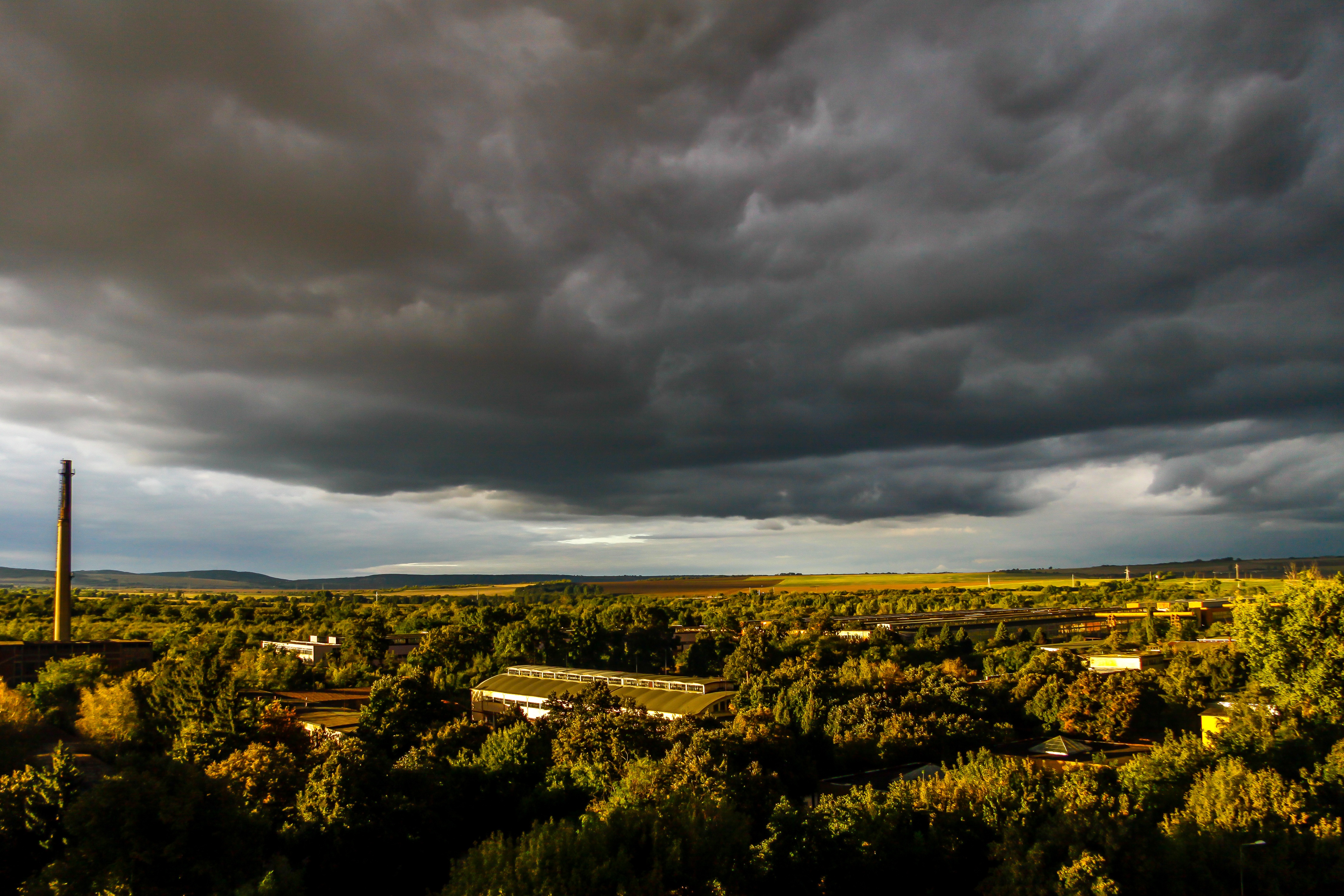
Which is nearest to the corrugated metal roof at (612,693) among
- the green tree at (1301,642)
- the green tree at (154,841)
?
the green tree at (154,841)

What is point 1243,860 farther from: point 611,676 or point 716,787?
point 611,676

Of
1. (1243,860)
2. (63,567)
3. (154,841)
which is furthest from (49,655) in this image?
(1243,860)

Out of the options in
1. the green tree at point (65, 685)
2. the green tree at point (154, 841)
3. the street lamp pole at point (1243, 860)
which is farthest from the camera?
the green tree at point (65, 685)

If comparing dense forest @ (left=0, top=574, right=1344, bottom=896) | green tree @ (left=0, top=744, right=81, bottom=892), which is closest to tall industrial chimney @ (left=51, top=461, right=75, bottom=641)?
dense forest @ (left=0, top=574, right=1344, bottom=896)

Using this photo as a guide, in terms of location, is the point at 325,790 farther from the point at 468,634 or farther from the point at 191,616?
the point at 191,616

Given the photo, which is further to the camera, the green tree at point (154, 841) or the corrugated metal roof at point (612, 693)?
the corrugated metal roof at point (612, 693)

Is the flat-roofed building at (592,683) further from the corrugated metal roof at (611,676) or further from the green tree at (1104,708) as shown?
the green tree at (1104,708)
